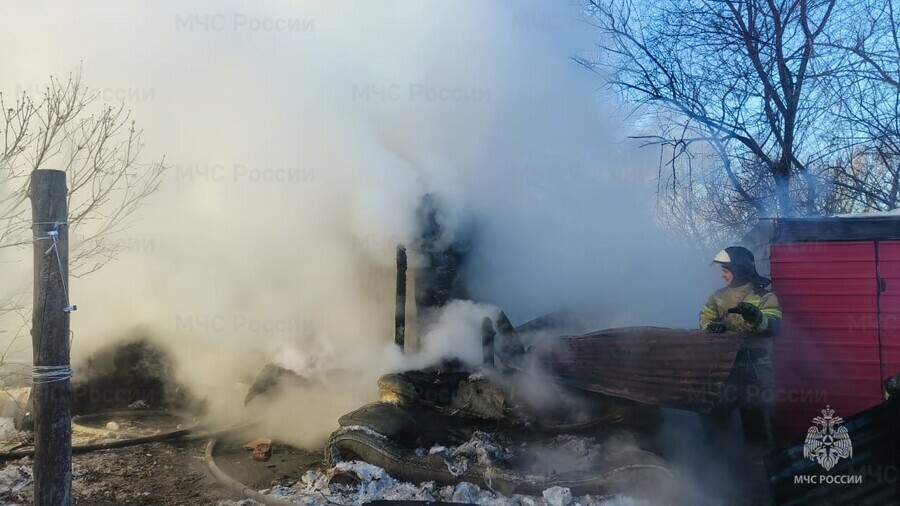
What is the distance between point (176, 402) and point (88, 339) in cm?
183

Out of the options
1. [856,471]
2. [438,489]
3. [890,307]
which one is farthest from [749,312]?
[438,489]

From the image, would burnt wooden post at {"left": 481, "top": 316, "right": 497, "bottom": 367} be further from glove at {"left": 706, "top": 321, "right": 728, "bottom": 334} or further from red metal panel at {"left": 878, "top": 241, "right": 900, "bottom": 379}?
red metal panel at {"left": 878, "top": 241, "right": 900, "bottom": 379}

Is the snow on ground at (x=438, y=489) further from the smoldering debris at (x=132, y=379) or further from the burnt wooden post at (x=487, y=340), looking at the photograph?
the smoldering debris at (x=132, y=379)

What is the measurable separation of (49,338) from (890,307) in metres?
7.31

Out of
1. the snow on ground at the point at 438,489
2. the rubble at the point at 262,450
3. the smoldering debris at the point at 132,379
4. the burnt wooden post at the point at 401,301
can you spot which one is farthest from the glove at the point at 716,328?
the smoldering debris at the point at 132,379

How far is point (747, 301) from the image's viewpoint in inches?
220

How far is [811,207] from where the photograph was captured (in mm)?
9242

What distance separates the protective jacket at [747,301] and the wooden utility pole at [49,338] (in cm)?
547

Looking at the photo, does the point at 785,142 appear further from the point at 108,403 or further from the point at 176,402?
the point at 108,403

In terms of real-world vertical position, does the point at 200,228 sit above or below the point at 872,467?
above

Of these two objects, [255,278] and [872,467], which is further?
[255,278]

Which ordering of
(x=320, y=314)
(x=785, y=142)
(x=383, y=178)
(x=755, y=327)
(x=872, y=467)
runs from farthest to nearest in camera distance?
(x=320, y=314)
(x=785, y=142)
(x=383, y=178)
(x=755, y=327)
(x=872, y=467)

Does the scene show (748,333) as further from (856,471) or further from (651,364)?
(856,471)

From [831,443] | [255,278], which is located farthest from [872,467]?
[255,278]
